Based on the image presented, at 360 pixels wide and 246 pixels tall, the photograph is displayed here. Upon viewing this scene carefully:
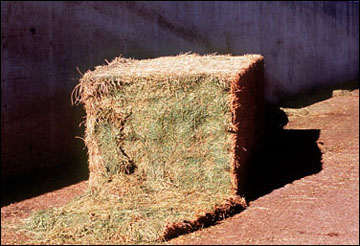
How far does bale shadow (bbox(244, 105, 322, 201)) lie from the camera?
6104 millimetres

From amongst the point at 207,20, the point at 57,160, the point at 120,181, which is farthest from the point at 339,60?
the point at 120,181

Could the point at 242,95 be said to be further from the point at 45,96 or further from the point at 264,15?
the point at 264,15

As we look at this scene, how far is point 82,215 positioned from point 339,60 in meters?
12.2

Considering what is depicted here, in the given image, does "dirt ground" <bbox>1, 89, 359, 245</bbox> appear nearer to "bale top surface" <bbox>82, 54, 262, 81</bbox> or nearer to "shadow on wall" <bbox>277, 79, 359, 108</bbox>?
"bale top surface" <bbox>82, 54, 262, 81</bbox>

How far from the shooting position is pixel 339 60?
15.5 m

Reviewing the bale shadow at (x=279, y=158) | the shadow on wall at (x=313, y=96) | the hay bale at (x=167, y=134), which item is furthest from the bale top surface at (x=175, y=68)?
the shadow on wall at (x=313, y=96)

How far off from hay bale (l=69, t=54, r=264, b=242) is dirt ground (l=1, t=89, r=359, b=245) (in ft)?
1.23

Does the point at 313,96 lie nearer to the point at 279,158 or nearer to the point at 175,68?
the point at 279,158

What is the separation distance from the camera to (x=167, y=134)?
5430 mm

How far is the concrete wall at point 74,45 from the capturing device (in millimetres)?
6602

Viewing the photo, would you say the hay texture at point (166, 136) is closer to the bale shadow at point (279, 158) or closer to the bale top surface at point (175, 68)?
the bale top surface at point (175, 68)

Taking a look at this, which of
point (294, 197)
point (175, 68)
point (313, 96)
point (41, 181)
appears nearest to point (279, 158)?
point (294, 197)

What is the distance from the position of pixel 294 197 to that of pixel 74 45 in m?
3.49

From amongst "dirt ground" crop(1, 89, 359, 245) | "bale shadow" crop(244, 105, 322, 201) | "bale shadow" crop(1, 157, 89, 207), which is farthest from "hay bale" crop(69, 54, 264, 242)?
"bale shadow" crop(1, 157, 89, 207)
